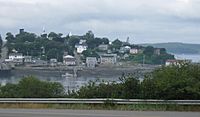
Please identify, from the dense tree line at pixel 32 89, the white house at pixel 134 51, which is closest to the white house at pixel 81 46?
the white house at pixel 134 51

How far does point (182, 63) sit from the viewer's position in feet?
67.4

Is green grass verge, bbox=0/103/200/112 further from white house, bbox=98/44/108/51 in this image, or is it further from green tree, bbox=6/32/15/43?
green tree, bbox=6/32/15/43

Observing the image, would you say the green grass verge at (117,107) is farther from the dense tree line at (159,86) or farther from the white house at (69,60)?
the white house at (69,60)

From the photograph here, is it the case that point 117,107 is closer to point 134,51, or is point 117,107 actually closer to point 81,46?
point 134,51

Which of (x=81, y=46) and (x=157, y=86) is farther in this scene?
(x=81, y=46)

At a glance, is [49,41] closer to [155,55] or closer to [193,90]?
[155,55]

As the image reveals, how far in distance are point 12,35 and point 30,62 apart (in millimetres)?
25465

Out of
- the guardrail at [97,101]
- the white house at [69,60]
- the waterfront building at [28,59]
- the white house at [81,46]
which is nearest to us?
the guardrail at [97,101]

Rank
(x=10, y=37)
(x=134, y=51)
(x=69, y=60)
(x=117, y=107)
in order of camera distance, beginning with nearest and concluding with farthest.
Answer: (x=117, y=107) → (x=69, y=60) → (x=134, y=51) → (x=10, y=37)

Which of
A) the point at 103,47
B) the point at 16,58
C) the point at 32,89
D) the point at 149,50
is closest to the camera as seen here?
the point at 32,89

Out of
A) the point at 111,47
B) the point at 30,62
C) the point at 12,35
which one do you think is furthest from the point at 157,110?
the point at 12,35

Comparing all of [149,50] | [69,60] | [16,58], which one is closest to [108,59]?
[69,60]

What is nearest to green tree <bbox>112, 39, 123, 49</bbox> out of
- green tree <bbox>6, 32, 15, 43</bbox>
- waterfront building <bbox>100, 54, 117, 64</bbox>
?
waterfront building <bbox>100, 54, 117, 64</bbox>

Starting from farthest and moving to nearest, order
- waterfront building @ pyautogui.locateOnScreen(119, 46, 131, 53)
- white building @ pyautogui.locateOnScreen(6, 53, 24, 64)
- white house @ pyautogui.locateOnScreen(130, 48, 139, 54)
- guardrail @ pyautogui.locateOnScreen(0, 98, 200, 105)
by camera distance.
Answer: waterfront building @ pyautogui.locateOnScreen(119, 46, 131, 53)
white house @ pyautogui.locateOnScreen(130, 48, 139, 54)
white building @ pyautogui.locateOnScreen(6, 53, 24, 64)
guardrail @ pyautogui.locateOnScreen(0, 98, 200, 105)
